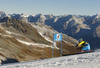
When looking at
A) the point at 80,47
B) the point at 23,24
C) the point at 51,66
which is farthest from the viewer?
the point at 23,24

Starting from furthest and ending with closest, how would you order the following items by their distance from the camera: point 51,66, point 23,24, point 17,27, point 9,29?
point 23,24 < point 17,27 < point 9,29 < point 51,66

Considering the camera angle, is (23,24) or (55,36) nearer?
(55,36)

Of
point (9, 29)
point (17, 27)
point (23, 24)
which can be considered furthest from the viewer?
point (23, 24)

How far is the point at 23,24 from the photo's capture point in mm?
121375

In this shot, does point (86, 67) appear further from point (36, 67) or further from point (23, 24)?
point (23, 24)

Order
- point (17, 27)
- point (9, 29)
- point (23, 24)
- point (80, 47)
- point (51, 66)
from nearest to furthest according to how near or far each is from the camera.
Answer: point (51, 66)
point (80, 47)
point (9, 29)
point (17, 27)
point (23, 24)

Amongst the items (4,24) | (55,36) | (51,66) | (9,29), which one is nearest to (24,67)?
(51,66)

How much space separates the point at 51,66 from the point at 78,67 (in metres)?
1.65

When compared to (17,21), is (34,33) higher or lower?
lower

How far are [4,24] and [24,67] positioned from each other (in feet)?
357

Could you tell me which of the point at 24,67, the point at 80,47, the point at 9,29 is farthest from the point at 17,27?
the point at 24,67

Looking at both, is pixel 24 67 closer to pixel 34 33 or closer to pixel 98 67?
pixel 98 67

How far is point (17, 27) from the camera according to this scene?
11350cm

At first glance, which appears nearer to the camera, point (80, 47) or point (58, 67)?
point (58, 67)
